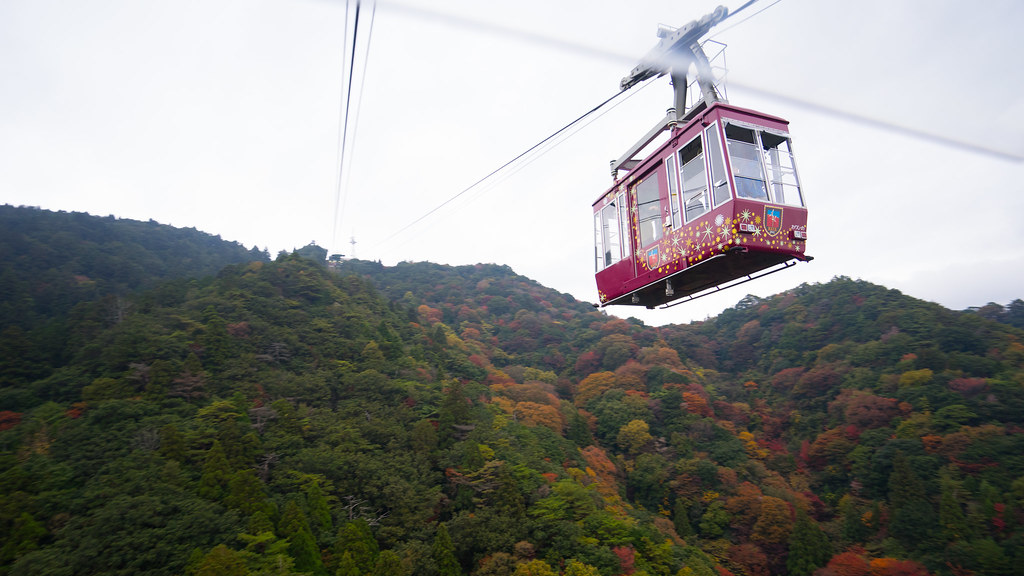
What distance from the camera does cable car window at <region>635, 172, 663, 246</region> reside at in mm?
8141

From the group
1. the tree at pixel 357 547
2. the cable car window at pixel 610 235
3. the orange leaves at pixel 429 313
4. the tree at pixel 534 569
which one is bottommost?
the tree at pixel 534 569

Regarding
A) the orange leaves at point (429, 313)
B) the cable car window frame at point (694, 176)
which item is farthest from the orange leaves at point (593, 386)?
the cable car window frame at point (694, 176)

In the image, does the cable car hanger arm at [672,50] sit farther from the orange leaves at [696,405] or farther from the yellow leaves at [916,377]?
the yellow leaves at [916,377]

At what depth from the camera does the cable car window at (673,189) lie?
763 cm

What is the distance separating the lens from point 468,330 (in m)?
57.8

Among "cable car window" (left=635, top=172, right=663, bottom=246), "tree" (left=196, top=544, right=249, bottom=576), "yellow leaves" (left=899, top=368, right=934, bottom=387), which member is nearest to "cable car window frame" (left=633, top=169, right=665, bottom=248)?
"cable car window" (left=635, top=172, right=663, bottom=246)

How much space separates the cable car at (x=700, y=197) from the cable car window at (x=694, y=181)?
0.02 m

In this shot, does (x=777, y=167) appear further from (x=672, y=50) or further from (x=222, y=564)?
(x=222, y=564)

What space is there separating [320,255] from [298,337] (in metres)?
41.9

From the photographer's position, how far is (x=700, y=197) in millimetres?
7297

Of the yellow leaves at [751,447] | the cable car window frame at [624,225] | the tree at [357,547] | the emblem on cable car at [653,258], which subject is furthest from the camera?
the yellow leaves at [751,447]

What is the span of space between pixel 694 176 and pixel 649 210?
1.01m

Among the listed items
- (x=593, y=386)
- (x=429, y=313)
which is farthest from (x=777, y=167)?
(x=429, y=313)

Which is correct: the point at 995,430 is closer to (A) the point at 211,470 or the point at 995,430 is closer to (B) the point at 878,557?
(B) the point at 878,557
